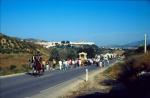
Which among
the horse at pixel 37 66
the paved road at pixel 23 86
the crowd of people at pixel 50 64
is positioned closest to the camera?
the paved road at pixel 23 86

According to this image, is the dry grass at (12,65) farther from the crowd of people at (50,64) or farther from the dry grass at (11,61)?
the crowd of people at (50,64)

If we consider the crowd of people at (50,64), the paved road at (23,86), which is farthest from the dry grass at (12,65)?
the paved road at (23,86)

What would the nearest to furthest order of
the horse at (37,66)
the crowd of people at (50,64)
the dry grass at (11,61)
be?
1. the horse at (37,66)
2. the crowd of people at (50,64)
3. the dry grass at (11,61)

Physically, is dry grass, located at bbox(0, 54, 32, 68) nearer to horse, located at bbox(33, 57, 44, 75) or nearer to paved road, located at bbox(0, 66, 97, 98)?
horse, located at bbox(33, 57, 44, 75)

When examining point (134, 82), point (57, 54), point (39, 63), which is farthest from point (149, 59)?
point (57, 54)

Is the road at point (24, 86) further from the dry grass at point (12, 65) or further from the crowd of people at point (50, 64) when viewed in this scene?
the dry grass at point (12, 65)

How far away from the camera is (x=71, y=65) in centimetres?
6172

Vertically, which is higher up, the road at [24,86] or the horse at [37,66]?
the horse at [37,66]

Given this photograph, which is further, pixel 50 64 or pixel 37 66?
pixel 50 64

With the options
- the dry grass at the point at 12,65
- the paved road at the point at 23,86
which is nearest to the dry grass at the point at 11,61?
the dry grass at the point at 12,65

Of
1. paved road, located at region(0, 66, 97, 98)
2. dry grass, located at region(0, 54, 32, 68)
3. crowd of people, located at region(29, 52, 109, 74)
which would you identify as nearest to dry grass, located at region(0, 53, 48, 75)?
dry grass, located at region(0, 54, 32, 68)

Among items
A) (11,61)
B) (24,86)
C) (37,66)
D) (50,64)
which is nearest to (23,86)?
(24,86)

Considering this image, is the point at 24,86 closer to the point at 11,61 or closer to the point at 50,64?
the point at 50,64

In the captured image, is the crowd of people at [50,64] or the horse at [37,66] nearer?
the horse at [37,66]
